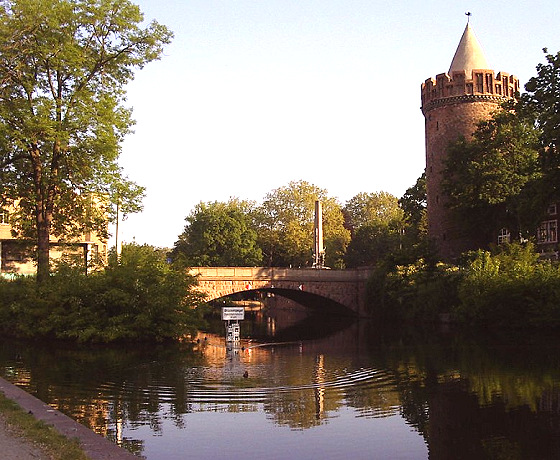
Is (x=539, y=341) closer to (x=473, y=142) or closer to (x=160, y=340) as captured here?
(x=160, y=340)

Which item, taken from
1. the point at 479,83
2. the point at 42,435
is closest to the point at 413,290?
the point at 479,83

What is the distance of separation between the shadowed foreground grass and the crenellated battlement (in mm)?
55245

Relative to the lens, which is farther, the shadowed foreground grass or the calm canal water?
the calm canal water

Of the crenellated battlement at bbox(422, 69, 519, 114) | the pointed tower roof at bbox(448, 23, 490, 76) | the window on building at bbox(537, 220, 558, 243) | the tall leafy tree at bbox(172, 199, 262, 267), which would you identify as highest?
the pointed tower roof at bbox(448, 23, 490, 76)

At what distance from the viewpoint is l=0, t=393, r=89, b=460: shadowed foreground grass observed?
998 centimetres

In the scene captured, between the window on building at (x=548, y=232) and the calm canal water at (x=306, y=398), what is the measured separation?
28.0m

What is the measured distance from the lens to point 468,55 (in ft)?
212

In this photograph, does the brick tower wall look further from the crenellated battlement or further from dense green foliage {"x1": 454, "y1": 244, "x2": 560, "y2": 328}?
dense green foliage {"x1": 454, "y1": 244, "x2": 560, "y2": 328}

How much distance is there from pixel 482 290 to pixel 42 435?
35511mm

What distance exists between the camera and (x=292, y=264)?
285 feet

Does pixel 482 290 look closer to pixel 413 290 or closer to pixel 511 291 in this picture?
pixel 511 291

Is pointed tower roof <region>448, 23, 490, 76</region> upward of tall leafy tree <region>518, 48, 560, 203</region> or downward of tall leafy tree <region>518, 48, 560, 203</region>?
upward

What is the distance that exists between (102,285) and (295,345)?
9.69 meters

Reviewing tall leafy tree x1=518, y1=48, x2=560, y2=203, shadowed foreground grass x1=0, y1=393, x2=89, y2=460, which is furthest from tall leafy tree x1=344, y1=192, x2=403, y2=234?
shadowed foreground grass x1=0, y1=393, x2=89, y2=460
